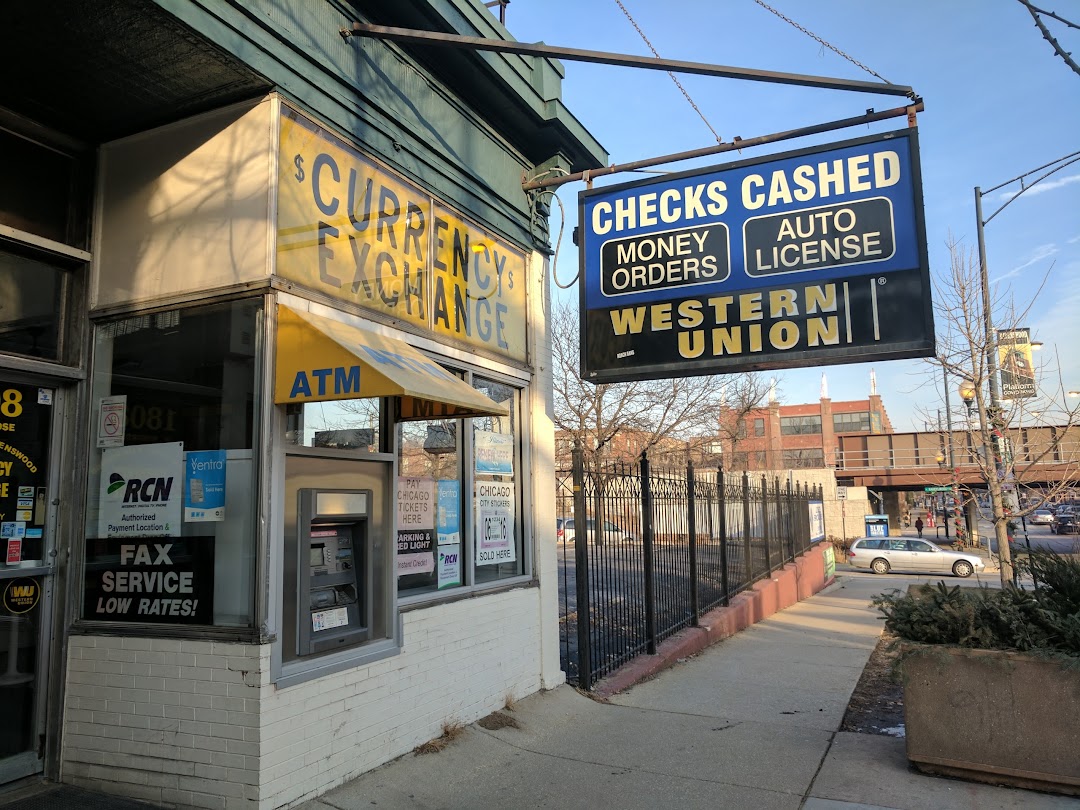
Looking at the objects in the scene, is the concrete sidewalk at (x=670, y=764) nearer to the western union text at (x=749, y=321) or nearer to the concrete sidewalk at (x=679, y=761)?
the concrete sidewalk at (x=679, y=761)

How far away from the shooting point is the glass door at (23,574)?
14.6 feet

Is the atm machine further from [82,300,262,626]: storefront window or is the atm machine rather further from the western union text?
the western union text

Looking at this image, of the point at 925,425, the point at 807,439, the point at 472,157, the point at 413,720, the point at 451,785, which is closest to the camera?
the point at 451,785

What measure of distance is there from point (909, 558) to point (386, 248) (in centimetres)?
2585

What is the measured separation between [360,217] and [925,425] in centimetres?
1193

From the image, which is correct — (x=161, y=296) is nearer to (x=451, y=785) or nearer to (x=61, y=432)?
(x=61, y=432)

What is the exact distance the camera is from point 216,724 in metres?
4.24

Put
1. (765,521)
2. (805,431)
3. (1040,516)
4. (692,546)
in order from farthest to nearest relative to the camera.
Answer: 1. (805,431)
2. (1040,516)
3. (765,521)
4. (692,546)

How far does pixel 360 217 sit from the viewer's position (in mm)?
5516

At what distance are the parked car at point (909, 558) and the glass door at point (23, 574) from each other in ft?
89.1

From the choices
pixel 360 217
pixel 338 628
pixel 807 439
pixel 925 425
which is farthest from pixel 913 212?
pixel 807 439

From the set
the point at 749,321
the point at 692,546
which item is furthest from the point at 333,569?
the point at 692,546

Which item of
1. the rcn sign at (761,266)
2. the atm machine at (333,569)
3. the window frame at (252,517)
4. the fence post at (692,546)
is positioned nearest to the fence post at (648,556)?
the fence post at (692,546)

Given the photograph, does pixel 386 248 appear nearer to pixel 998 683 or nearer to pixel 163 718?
pixel 163 718
